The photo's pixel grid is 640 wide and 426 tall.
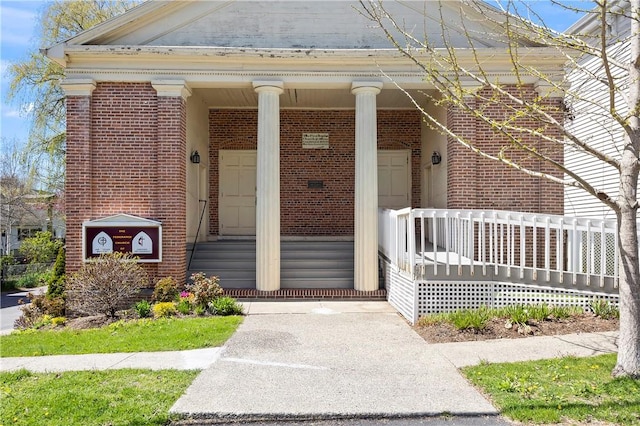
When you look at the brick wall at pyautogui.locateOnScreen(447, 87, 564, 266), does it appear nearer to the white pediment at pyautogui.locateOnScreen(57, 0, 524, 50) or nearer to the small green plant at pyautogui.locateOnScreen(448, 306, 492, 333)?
the white pediment at pyautogui.locateOnScreen(57, 0, 524, 50)

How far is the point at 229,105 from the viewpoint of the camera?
12.8m

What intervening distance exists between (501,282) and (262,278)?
4.48 meters

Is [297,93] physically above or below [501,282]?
above

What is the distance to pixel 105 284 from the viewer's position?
8305mm

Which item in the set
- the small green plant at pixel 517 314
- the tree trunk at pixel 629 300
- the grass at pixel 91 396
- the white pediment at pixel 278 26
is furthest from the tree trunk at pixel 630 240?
the white pediment at pixel 278 26

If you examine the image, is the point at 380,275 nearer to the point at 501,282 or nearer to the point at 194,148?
the point at 501,282

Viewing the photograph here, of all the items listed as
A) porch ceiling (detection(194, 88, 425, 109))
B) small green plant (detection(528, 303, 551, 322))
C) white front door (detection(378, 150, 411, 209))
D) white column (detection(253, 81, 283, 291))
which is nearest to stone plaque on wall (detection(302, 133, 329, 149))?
porch ceiling (detection(194, 88, 425, 109))

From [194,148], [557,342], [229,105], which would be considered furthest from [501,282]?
[229,105]

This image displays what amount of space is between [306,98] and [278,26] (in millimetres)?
2504

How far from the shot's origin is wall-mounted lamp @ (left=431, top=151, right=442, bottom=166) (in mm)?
11164

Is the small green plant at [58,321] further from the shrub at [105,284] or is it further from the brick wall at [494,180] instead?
the brick wall at [494,180]

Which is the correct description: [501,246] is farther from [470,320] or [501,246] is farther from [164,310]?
[164,310]

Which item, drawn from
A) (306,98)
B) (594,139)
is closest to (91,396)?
(306,98)

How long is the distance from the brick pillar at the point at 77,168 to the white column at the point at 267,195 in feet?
10.8
